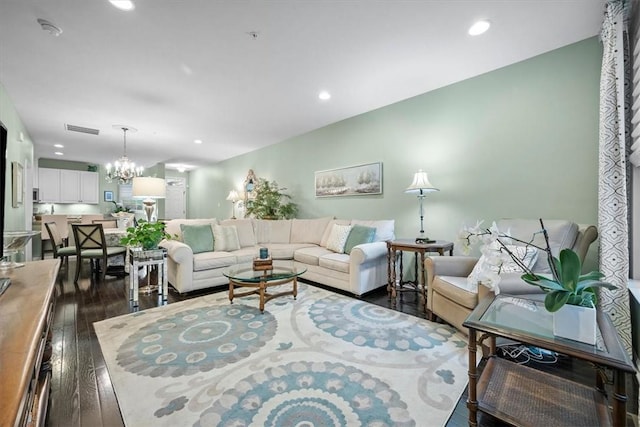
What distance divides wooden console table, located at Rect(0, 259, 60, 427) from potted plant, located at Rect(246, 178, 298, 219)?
3.84 metres

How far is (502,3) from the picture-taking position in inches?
78.8

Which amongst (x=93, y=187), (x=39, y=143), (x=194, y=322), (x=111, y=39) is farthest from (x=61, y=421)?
(x=93, y=187)

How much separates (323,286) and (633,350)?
2.86m

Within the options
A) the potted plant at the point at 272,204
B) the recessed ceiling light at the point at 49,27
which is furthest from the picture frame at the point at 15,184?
the potted plant at the point at 272,204

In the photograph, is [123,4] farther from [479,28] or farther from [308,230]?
[308,230]

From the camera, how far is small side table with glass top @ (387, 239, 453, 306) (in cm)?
291

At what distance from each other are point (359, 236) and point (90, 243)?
4014 millimetres

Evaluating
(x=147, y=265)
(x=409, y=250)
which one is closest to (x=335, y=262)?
(x=409, y=250)

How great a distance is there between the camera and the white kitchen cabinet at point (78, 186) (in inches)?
300

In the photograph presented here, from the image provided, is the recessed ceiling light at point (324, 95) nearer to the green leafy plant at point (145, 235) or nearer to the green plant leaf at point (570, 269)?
the green leafy plant at point (145, 235)

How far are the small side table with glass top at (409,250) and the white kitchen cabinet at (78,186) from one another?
29.6ft

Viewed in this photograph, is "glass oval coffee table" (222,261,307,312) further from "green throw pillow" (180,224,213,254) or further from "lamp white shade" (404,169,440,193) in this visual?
"lamp white shade" (404,169,440,193)

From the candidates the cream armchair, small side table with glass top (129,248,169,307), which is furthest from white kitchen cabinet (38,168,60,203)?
the cream armchair

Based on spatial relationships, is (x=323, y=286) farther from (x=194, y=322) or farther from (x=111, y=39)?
(x=111, y=39)
